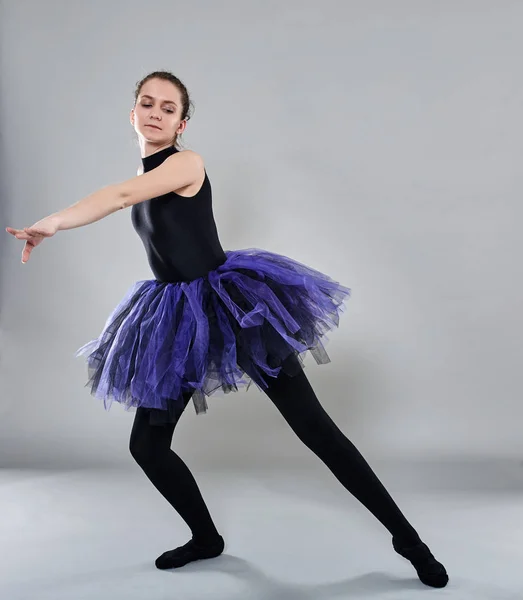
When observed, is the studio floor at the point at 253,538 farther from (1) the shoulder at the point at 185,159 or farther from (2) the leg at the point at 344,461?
(1) the shoulder at the point at 185,159

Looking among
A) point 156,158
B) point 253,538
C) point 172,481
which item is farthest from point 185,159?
point 253,538

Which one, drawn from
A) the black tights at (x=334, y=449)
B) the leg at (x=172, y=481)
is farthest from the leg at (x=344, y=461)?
the leg at (x=172, y=481)

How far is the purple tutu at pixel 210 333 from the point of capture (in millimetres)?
2268

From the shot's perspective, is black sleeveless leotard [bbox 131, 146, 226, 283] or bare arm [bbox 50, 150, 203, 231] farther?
black sleeveless leotard [bbox 131, 146, 226, 283]

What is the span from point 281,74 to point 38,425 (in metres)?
→ 2.24

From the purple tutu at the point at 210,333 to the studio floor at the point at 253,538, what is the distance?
0.60 m

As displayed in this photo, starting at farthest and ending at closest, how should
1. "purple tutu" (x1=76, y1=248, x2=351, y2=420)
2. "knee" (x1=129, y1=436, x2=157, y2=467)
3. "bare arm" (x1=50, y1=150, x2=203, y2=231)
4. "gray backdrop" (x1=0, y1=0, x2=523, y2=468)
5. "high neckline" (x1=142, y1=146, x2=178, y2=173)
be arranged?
"gray backdrop" (x1=0, y1=0, x2=523, y2=468)
"high neckline" (x1=142, y1=146, x2=178, y2=173)
"knee" (x1=129, y1=436, x2=157, y2=467)
"purple tutu" (x1=76, y1=248, x2=351, y2=420)
"bare arm" (x1=50, y1=150, x2=203, y2=231)

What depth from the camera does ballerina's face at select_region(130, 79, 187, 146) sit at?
2480 millimetres

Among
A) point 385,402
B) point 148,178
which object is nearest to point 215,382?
point 148,178

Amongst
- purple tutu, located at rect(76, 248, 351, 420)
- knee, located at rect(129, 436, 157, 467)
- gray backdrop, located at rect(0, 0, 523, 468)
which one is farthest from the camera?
gray backdrop, located at rect(0, 0, 523, 468)

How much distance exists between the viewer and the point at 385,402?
12.2 feet

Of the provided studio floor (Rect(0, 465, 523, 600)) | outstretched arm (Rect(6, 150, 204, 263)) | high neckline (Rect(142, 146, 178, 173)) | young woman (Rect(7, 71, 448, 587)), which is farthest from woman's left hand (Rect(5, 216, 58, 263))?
studio floor (Rect(0, 465, 523, 600))

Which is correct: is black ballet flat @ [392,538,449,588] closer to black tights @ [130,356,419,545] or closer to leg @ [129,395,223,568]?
black tights @ [130,356,419,545]

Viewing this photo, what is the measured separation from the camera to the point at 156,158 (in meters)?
2.53
